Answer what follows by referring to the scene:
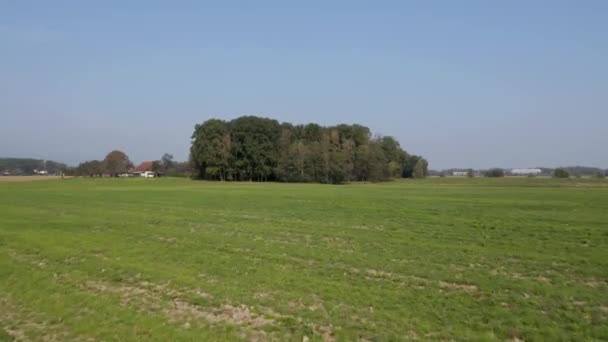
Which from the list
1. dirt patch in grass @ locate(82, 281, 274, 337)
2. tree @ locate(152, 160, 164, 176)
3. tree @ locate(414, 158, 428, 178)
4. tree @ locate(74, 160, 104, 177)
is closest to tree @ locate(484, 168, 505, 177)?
tree @ locate(414, 158, 428, 178)

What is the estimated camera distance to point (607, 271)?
11.8m

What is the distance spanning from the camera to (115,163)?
164750mm

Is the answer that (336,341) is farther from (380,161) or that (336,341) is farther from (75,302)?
(380,161)

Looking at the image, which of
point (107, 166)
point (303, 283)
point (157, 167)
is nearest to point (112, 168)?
point (107, 166)

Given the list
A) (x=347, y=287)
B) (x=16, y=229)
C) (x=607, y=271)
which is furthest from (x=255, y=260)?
(x=16, y=229)

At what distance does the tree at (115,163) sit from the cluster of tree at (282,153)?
52.0 metres

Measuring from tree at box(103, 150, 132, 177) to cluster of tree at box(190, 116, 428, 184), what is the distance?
171 ft

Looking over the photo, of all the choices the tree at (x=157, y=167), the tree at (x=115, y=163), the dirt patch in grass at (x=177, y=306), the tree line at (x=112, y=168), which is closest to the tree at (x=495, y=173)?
the tree line at (x=112, y=168)

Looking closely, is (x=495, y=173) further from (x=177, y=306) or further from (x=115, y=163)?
(x=177, y=306)

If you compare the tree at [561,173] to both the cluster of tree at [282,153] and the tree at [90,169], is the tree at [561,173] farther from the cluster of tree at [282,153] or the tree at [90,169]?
the tree at [90,169]

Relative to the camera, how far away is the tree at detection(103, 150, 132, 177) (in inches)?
6422

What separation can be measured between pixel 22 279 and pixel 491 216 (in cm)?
2387

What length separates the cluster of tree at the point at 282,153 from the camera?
115188 millimetres

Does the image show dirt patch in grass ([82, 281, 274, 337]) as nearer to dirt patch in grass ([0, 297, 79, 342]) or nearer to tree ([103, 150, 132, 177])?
dirt patch in grass ([0, 297, 79, 342])
